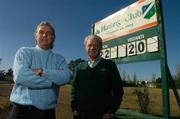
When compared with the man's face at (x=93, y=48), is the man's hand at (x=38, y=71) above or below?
below

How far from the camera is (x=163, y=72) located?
6.11 meters

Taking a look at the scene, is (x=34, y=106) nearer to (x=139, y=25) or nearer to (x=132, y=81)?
(x=139, y=25)

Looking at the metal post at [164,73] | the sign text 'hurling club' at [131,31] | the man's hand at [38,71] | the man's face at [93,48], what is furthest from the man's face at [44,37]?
the sign text 'hurling club' at [131,31]

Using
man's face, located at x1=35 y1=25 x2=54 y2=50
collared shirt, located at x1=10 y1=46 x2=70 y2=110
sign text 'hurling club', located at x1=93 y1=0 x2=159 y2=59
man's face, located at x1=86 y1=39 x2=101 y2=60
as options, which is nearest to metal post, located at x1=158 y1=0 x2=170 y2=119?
sign text 'hurling club', located at x1=93 y1=0 x2=159 y2=59

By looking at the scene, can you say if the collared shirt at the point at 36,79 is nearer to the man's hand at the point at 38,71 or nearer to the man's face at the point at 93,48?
the man's hand at the point at 38,71

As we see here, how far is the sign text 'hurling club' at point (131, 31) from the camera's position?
22.3 ft

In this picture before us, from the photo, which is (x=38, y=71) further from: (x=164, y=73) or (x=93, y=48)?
(x=164, y=73)

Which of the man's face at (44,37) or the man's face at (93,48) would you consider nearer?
the man's face at (44,37)

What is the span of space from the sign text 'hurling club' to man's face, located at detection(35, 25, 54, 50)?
3.70m

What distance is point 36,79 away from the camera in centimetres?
313

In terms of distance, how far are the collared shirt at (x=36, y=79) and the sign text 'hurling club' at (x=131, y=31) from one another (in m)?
3.72

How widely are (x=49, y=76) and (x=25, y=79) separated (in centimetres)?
23

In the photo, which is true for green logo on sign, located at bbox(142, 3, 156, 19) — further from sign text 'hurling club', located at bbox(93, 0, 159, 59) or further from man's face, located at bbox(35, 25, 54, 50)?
man's face, located at bbox(35, 25, 54, 50)

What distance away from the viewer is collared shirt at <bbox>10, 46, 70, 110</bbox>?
3.09 m
